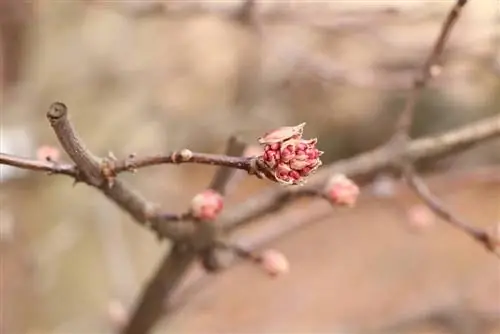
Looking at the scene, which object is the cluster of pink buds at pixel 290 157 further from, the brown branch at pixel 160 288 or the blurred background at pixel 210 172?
the blurred background at pixel 210 172

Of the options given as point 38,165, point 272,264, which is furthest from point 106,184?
point 272,264

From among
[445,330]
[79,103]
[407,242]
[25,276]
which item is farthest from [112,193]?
[407,242]

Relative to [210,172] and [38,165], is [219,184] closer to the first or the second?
[38,165]

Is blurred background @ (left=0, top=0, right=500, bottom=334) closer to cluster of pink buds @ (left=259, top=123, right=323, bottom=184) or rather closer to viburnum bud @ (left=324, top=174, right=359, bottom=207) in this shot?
viburnum bud @ (left=324, top=174, right=359, bottom=207)

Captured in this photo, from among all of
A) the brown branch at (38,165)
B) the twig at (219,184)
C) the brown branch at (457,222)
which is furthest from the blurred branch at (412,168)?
the brown branch at (38,165)

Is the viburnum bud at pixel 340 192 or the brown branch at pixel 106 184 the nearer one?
the brown branch at pixel 106 184

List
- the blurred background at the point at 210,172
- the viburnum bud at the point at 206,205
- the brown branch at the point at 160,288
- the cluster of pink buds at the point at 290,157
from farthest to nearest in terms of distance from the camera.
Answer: the blurred background at the point at 210,172, the brown branch at the point at 160,288, the viburnum bud at the point at 206,205, the cluster of pink buds at the point at 290,157
